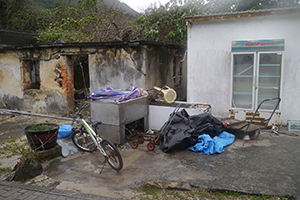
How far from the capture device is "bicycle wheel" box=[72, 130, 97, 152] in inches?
232

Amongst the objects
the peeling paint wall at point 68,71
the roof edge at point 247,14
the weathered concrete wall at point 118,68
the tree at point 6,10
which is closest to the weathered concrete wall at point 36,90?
the peeling paint wall at point 68,71

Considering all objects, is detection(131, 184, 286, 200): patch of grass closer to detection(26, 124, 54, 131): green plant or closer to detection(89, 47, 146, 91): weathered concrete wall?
detection(26, 124, 54, 131): green plant

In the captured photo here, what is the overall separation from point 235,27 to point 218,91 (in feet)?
6.80

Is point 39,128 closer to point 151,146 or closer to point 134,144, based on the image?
point 134,144

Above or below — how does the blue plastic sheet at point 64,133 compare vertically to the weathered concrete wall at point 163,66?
below

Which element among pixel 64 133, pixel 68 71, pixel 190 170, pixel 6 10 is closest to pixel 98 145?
pixel 64 133

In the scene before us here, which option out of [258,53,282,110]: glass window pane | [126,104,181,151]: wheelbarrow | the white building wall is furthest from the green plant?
[258,53,282,110]: glass window pane

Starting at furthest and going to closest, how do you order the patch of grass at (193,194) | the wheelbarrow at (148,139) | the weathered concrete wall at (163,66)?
1. the weathered concrete wall at (163,66)
2. the wheelbarrow at (148,139)
3. the patch of grass at (193,194)

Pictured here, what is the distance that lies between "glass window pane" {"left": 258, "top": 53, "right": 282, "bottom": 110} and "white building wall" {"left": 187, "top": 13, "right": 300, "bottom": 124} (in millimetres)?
193

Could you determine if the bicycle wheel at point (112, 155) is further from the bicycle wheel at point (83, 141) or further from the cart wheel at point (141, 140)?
the cart wheel at point (141, 140)

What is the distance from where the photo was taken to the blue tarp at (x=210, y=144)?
223 inches

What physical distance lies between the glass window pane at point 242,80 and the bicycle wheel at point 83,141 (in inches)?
183

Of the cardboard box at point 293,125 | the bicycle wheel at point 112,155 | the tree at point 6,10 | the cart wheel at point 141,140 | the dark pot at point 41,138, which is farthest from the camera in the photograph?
the tree at point 6,10

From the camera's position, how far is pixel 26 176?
460cm
